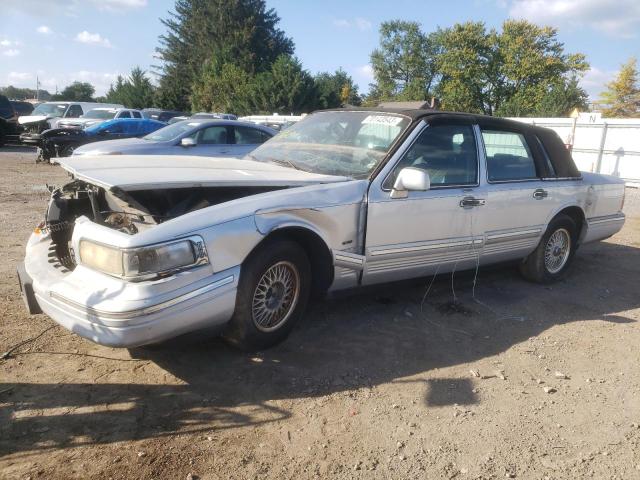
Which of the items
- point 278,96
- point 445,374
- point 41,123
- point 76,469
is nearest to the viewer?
point 76,469

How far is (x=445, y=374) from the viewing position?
11.1ft

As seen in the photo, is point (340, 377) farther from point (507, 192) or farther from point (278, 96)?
point (278, 96)

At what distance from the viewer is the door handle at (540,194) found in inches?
195

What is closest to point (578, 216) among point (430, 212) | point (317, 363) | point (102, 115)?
point (430, 212)

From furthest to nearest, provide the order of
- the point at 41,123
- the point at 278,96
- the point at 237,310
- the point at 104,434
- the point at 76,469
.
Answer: the point at 278,96 < the point at 41,123 < the point at 237,310 < the point at 104,434 < the point at 76,469

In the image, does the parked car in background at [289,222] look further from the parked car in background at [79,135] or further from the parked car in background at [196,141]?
the parked car in background at [79,135]

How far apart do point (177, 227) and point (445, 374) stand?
6.26 ft

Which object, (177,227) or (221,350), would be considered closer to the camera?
(177,227)

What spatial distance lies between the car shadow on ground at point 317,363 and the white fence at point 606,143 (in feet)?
43.4

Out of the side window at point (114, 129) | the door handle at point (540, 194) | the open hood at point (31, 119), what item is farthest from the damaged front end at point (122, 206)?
the open hood at point (31, 119)

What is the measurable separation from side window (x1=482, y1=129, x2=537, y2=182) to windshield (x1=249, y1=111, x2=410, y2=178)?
1.01m

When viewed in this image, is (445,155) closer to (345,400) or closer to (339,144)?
(339,144)

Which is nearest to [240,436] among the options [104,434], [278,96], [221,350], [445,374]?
[104,434]

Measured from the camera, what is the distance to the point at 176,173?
130 inches
